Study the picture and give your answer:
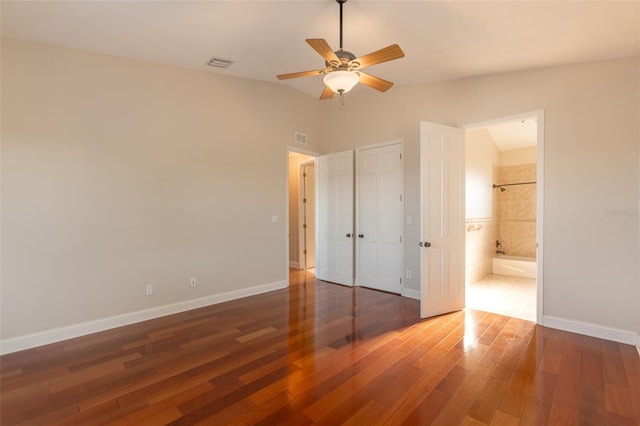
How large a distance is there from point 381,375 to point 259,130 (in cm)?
386

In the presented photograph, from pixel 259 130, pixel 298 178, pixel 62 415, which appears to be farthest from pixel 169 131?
pixel 298 178

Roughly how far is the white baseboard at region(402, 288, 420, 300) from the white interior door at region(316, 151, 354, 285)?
993mm

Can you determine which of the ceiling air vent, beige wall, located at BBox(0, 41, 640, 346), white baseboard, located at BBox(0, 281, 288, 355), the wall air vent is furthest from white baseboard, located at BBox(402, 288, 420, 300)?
the ceiling air vent

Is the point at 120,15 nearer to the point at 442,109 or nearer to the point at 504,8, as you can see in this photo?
the point at 504,8

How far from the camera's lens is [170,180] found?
12.7 feet

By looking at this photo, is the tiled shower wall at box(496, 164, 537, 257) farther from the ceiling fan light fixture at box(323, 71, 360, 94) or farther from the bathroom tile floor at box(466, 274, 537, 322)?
the ceiling fan light fixture at box(323, 71, 360, 94)

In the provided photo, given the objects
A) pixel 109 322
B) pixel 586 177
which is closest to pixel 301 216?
pixel 109 322

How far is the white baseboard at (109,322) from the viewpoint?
2928 millimetres

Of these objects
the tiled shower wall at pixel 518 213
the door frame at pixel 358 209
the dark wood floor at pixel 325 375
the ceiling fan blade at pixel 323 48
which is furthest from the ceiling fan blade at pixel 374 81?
the tiled shower wall at pixel 518 213

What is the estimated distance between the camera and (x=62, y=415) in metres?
2.00

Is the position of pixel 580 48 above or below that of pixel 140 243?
above

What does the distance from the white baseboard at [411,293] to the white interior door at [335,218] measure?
993mm

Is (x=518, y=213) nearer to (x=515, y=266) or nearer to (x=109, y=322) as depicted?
(x=515, y=266)

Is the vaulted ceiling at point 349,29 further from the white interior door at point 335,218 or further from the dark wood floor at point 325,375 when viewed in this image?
the dark wood floor at point 325,375
